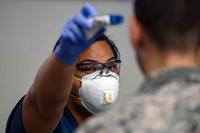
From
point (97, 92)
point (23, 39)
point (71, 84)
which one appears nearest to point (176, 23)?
point (71, 84)

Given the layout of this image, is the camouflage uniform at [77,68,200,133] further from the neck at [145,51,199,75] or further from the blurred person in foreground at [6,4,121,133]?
the blurred person in foreground at [6,4,121,133]

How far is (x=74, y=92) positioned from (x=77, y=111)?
0.27ft

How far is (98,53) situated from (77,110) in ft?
0.85

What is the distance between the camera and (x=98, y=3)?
2320 mm

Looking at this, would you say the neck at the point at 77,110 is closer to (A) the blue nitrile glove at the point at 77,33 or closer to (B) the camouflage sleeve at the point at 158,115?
(A) the blue nitrile glove at the point at 77,33

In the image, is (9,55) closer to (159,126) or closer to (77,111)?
(77,111)

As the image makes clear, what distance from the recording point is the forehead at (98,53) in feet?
5.50

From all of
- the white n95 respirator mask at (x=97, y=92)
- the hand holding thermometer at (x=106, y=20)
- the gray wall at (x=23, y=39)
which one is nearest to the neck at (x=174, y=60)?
the hand holding thermometer at (x=106, y=20)

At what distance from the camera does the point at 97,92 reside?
1.64m

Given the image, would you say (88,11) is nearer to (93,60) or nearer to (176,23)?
(176,23)

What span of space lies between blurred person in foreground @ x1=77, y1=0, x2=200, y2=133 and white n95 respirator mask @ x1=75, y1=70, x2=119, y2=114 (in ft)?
2.76

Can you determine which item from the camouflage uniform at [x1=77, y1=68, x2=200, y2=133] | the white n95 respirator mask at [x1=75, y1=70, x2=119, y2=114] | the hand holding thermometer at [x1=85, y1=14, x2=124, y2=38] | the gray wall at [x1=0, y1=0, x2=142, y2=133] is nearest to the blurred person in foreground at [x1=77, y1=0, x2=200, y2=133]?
the camouflage uniform at [x1=77, y1=68, x2=200, y2=133]

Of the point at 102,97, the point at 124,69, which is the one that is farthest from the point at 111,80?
the point at 124,69

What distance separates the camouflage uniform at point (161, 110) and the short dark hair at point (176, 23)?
0.06 metres
